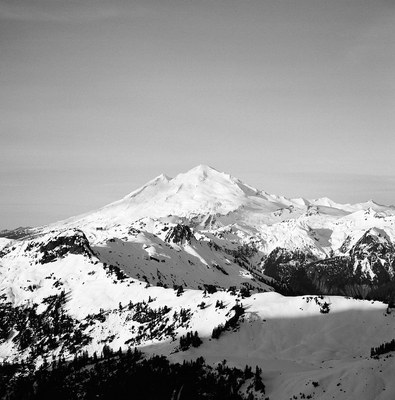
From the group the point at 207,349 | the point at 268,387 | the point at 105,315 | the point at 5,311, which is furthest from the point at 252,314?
the point at 5,311

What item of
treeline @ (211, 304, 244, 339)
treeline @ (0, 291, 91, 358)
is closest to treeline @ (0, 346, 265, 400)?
treeline @ (211, 304, 244, 339)

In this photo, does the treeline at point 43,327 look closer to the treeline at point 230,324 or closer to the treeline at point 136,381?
the treeline at point 136,381

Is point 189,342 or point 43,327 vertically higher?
point 189,342

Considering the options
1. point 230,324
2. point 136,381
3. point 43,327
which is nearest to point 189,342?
point 230,324

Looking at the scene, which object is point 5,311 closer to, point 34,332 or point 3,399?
point 34,332

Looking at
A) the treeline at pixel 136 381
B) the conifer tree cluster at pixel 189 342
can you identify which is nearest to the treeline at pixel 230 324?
the conifer tree cluster at pixel 189 342

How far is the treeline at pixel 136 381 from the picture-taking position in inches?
2835

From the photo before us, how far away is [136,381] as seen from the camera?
80938 millimetres

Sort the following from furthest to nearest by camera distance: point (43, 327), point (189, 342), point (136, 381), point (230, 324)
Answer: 1. point (43, 327)
2. point (230, 324)
3. point (189, 342)
4. point (136, 381)

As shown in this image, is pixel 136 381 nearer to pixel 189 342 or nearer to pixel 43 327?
pixel 189 342

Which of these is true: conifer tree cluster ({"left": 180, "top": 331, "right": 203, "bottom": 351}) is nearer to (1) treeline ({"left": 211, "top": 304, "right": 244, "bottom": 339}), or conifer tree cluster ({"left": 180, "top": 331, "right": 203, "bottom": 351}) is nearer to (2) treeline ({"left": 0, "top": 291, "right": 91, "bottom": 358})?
(1) treeline ({"left": 211, "top": 304, "right": 244, "bottom": 339})

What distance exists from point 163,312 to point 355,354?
214ft

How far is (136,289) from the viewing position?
166m

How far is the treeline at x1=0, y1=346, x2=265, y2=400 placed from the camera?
72000mm
